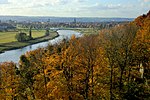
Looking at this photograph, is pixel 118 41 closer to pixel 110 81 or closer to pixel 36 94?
pixel 110 81

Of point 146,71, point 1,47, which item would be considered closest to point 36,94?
point 146,71

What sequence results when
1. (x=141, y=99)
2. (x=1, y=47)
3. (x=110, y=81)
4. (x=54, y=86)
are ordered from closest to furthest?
(x=54, y=86) < (x=141, y=99) < (x=110, y=81) < (x=1, y=47)

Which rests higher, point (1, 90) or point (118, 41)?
point (118, 41)

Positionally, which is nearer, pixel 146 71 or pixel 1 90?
pixel 1 90

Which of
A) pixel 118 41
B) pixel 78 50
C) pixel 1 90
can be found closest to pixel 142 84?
pixel 118 41

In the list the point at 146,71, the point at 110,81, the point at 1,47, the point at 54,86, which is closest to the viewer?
the point at 54,86

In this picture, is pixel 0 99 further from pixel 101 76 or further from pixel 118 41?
pixel 118 41
